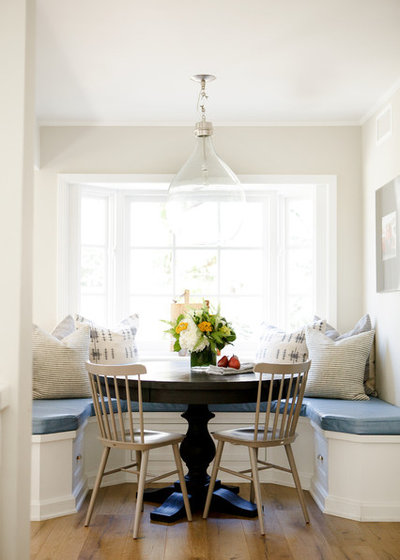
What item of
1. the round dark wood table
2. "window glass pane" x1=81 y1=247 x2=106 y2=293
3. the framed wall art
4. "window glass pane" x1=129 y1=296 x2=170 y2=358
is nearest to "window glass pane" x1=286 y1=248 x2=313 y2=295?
the framed wall art

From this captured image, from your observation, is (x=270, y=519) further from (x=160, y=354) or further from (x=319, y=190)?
(x=319, y=190)

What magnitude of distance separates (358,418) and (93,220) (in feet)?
8.86

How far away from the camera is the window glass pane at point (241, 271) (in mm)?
5457

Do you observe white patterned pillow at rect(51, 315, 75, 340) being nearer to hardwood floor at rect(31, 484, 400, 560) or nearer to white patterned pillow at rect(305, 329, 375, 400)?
hardwood floor at rect(31, 484, 400, 560)

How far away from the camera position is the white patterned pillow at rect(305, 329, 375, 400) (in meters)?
4.39

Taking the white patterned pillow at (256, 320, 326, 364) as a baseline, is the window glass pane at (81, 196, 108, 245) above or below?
Answer: above

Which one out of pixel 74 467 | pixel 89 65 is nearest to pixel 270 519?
pixel 74 467

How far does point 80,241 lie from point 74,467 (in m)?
1.96

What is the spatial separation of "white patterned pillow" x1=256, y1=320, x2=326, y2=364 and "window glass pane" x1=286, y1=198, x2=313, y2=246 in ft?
2.87

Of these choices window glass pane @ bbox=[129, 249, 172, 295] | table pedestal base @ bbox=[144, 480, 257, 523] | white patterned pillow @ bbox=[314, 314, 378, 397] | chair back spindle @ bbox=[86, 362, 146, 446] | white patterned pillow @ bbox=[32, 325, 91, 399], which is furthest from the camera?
window glass pane @ bbox=[129, 249, 172, 295]

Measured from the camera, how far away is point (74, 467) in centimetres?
384

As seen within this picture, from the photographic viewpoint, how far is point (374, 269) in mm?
4684

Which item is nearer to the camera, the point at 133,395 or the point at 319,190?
the point at 133,395

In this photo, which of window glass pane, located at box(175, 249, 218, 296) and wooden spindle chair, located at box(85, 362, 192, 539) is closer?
wooden spindle chair, located at box(85, 362, 192, 539)
